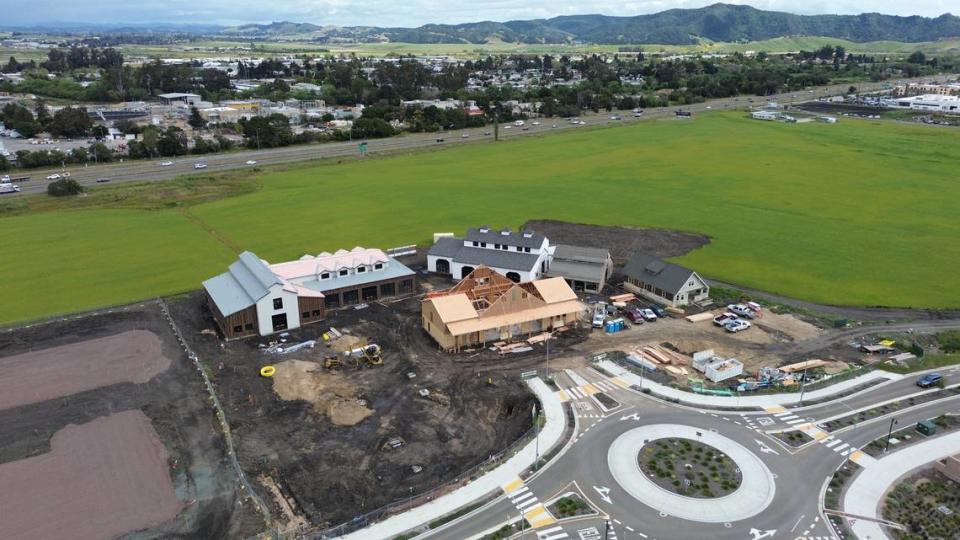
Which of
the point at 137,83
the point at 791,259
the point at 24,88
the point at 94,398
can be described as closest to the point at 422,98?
the point at 137,83

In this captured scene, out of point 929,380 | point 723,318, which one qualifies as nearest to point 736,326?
point 723,318

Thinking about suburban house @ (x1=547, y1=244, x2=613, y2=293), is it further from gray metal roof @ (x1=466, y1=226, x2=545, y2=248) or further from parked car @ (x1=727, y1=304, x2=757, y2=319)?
parked car @ (x1=727, y1=304, x2=757, y2=319)

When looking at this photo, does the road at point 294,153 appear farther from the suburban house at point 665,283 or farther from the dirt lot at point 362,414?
the suburban house at point 665,283

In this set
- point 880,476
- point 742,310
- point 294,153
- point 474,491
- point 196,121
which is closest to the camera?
point 474,491

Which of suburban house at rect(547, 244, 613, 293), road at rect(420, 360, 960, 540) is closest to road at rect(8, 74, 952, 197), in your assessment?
suburban house at rect(547, 244, 613, 293)

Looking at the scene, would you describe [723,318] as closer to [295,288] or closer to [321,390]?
[321,390]

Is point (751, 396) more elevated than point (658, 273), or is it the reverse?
point (658, 273)
